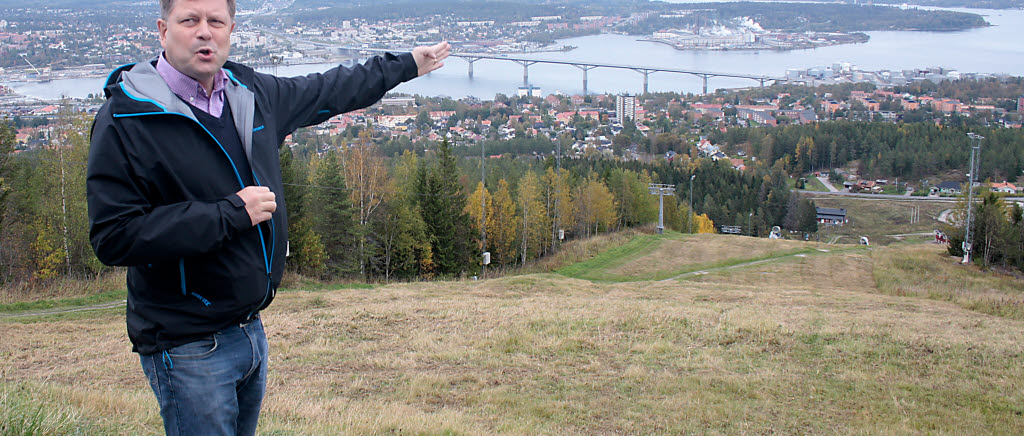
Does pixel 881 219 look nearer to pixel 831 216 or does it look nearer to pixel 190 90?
pixel 831 216

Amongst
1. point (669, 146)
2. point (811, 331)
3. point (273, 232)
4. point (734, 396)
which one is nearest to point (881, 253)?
point (811, 331)

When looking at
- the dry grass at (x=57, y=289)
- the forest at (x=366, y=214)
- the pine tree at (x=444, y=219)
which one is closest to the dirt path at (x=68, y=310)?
the dry grass at (x=57, y=289)

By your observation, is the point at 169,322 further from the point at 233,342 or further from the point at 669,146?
the point at 669,146

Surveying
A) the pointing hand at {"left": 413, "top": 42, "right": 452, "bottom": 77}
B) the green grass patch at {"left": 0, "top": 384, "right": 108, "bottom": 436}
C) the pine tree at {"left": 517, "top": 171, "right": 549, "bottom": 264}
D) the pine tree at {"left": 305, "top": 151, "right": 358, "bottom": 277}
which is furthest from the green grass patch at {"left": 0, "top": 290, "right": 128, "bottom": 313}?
the pine tree at {"left": 517, "top": 171, "right": 549, "bottom": 264}

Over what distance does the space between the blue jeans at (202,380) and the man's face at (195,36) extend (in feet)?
1.98

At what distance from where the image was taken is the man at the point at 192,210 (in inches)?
59.6

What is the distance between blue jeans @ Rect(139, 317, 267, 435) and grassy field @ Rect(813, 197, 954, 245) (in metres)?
48.8

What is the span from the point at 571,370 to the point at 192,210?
4.48m

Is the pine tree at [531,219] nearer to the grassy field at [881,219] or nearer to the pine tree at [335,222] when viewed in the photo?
the pine tree at [335,222]

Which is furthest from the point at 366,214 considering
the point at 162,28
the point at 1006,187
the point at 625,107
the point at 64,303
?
the point at 625,107

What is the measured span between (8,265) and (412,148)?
99.8ft

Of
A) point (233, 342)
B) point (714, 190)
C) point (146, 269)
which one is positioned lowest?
point (714, 190)

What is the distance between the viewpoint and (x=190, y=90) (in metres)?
1.67

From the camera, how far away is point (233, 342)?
1.73 metres
